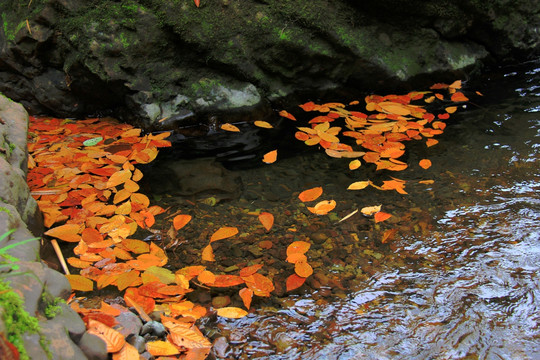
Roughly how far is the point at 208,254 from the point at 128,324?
0.83m

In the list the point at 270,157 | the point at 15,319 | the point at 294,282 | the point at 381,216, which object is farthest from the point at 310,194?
the point at 15,319

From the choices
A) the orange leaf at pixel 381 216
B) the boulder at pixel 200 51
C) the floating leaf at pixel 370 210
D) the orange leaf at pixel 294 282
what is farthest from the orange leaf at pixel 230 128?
the orange leaf at pixel 294 282

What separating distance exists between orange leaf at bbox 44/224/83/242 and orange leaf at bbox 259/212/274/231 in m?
1.18

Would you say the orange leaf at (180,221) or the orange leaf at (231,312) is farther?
the orange leaf at (180,221)

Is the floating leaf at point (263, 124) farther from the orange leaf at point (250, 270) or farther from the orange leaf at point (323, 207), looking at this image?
the orange leaf at point (250, 270)

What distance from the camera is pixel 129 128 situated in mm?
4199

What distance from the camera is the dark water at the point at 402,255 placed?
2.10m

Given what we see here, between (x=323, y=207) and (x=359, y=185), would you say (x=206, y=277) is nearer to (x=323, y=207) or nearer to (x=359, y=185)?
(x=323, y=207)

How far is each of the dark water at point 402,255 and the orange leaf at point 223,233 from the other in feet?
0.23

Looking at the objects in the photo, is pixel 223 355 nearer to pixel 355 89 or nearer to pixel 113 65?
pixel 113 65

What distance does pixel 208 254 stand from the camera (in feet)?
8.89

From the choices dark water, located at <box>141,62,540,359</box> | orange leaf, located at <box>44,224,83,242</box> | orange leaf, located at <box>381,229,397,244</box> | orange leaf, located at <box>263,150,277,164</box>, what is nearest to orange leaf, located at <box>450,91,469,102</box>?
dark water, located at <box>141,62,540,359</box>

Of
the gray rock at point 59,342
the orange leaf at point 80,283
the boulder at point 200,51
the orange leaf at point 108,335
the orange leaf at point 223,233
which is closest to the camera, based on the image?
the gray rock at point 59,342

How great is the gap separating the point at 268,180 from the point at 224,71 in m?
1.41
